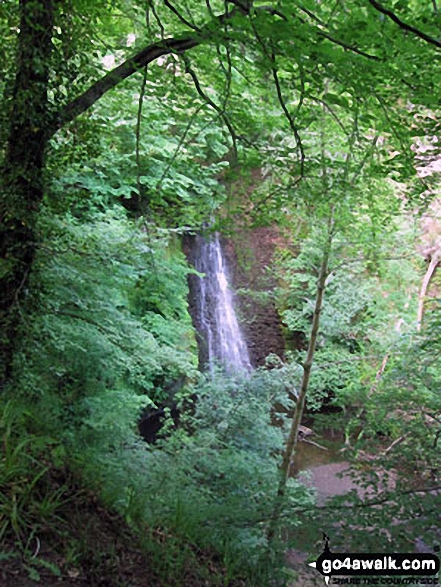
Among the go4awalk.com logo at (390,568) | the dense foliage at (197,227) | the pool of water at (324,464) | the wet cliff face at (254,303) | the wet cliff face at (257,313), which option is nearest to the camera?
the dense foliage at (197,227)

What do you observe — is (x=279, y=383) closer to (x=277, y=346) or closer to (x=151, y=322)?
(x=151, y=322)

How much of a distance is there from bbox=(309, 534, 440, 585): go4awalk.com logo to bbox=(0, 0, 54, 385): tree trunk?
2.31m

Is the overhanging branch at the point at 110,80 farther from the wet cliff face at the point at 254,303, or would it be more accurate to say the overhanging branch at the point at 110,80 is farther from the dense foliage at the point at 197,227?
the wet cliff face at the point at 254,303

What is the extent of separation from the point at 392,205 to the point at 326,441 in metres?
6.01

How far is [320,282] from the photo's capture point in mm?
5363

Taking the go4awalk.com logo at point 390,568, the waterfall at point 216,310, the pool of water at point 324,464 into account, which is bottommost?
the pool of water at point 324,464

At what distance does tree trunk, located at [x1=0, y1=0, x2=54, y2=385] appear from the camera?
2584 millimetres

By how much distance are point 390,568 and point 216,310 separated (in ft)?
27.9

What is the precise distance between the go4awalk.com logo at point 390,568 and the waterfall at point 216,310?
7755mm

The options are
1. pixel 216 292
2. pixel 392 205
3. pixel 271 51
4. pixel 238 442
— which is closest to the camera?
pixel 271 51

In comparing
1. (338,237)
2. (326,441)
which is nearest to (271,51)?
(338,237)

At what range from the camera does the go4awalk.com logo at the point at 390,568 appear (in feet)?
7.01

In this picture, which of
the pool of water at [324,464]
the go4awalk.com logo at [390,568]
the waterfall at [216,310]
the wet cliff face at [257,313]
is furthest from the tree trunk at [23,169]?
the wet cliff face at [257,313]

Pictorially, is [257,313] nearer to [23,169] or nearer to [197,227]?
[197,227]
